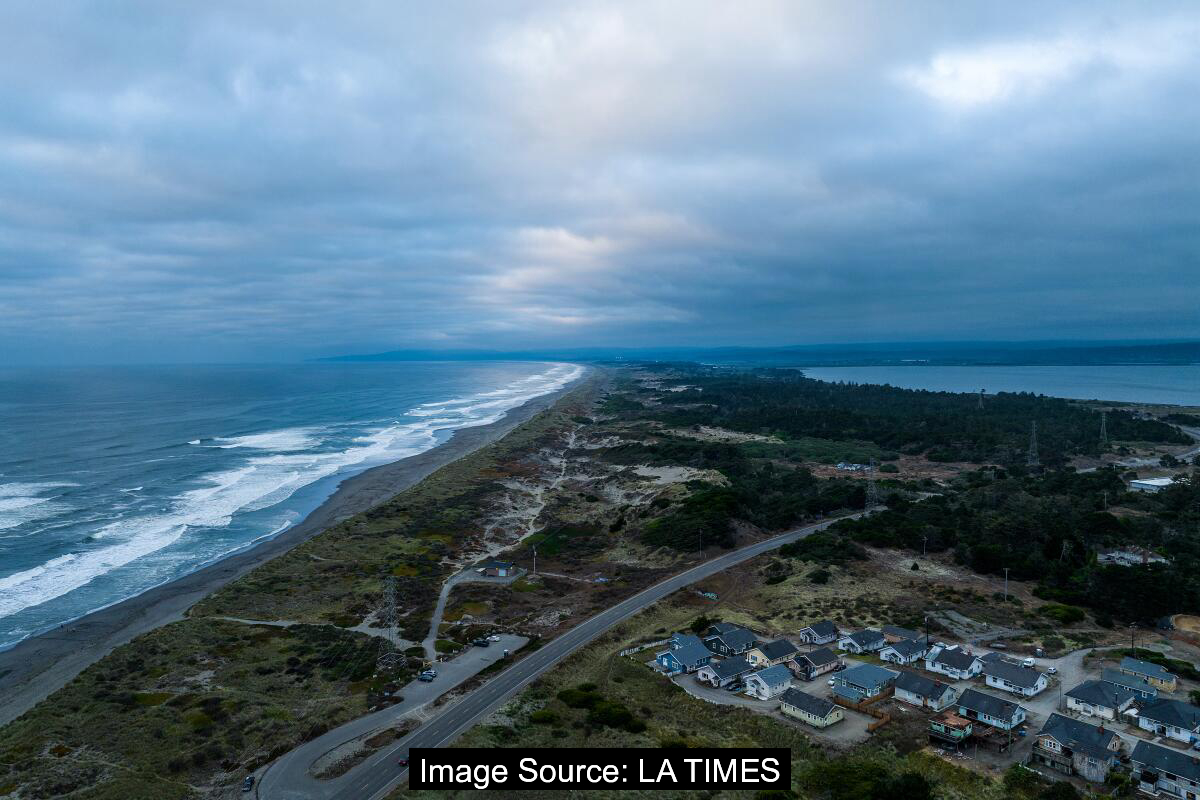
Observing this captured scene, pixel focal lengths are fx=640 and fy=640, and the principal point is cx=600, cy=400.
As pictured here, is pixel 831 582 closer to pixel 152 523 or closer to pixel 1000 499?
pixel 1000 499

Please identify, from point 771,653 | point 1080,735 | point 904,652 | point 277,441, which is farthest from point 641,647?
point 277,441

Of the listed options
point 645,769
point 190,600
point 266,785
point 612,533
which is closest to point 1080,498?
point 612,533

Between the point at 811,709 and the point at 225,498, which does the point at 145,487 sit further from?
the point at 811,709

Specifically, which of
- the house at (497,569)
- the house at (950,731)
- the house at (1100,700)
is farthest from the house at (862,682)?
the house at (497,569)

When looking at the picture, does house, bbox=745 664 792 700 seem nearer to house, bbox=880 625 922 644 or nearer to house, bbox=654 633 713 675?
house, bbox=654 633 713 675

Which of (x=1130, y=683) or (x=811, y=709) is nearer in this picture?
(x=811, y=709)
